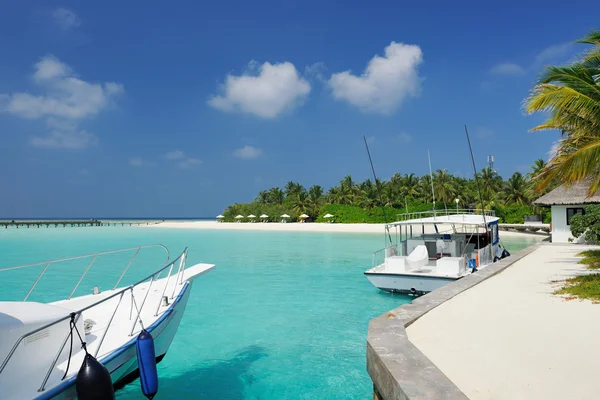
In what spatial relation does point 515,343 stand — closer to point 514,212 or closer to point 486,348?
point 486,348

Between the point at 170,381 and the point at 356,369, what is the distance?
11.2 ft

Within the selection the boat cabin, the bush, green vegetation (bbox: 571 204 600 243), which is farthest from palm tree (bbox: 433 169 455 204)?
the boat cabin

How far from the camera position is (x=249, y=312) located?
39.5ft

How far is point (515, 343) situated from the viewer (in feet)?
16.7

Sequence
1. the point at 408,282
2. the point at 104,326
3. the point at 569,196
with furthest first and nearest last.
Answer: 1. the point at 569,196
2. the point at 408,282
3. the point at 104,326

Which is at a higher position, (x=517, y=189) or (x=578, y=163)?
(x=517, y=189)

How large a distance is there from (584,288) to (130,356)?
8420 millimetres

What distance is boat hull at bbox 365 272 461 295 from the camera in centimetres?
1098

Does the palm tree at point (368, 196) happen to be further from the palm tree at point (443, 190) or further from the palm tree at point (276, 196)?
the palm tree at point (276, 196)

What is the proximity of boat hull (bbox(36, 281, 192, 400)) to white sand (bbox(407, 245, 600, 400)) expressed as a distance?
3.70 meters

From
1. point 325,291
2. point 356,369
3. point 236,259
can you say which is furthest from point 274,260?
point 356,369

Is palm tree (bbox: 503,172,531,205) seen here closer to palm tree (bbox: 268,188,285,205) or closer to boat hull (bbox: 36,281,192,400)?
palm tree (bbox: 268,188,285,205)

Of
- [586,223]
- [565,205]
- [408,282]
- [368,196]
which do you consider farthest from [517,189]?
[408,282]

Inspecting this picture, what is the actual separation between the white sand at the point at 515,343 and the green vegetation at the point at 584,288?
0.37 metres
